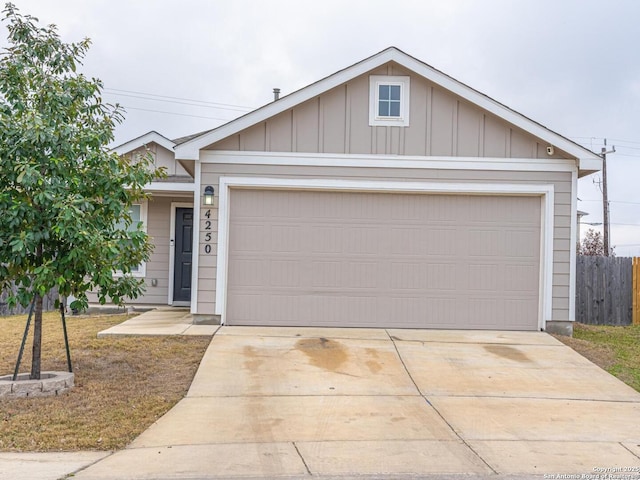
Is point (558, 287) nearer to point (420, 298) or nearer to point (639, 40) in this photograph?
point (420, 298)

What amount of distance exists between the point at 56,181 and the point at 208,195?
143 inches

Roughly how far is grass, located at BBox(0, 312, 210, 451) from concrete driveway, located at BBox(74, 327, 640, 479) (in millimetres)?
257

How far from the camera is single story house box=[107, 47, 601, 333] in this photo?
10688 mm

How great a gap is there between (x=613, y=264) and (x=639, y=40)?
233 inches

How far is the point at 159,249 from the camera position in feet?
45.1

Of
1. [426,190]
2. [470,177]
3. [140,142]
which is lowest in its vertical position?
[426,190]

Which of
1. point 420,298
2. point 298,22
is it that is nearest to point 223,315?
point 420,298

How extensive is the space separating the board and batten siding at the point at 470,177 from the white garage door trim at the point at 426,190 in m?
0.07

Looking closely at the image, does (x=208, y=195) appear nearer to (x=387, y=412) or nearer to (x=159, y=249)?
(x=159, y=249)

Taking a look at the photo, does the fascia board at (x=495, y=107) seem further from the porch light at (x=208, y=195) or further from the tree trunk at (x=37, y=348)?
the tree trunk at (x=37, y=348)

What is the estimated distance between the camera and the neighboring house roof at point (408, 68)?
34.3 feet

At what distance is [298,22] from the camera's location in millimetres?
17953

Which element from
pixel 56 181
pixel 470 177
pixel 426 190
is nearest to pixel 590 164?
pixel 470 177

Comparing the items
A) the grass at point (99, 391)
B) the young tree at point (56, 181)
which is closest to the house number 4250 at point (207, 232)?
the grass at point (99, 391)
